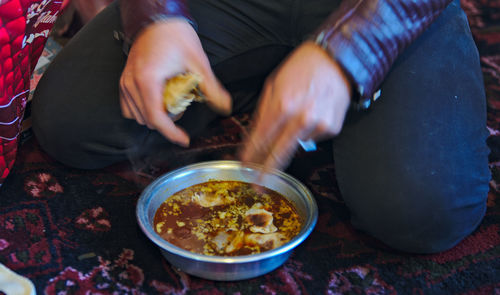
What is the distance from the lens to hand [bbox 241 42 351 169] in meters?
0.75

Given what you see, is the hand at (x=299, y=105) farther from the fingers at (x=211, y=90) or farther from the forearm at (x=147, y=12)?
the forearm at (x=147, y=12)

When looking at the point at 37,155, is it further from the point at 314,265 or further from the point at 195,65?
the point at 314,265

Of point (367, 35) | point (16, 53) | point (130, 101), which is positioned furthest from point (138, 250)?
point (367, 35)

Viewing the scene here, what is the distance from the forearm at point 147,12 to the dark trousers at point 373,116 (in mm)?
155

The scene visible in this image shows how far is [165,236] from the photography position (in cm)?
92

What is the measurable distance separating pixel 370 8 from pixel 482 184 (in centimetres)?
40

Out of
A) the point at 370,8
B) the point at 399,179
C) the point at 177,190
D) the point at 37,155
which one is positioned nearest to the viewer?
the point at 370,8

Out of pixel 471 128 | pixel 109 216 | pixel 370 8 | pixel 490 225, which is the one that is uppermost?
pixel 370 8

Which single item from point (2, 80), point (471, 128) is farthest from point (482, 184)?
point (2, 80)

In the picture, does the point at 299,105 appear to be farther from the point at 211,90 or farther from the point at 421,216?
the point at 421,216

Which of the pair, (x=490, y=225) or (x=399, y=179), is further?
(x=490, y=225)

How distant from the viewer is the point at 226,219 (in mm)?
969

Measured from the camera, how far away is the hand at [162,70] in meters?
0.84

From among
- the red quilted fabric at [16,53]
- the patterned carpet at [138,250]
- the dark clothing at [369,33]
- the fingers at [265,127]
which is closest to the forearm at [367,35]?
the dark clothing at [369,33]
